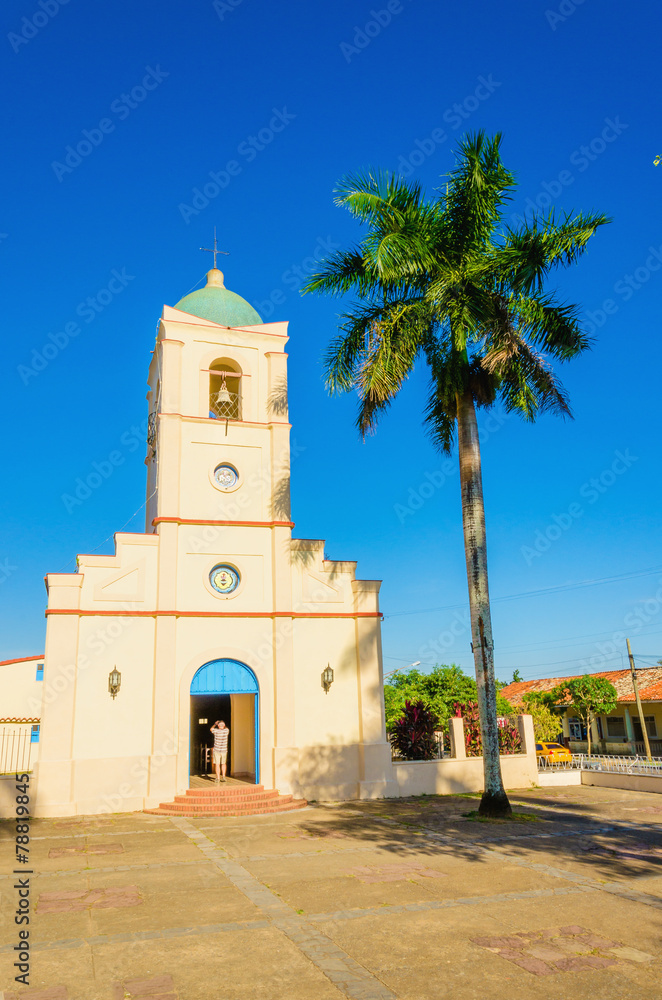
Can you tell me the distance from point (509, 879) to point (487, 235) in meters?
13.3

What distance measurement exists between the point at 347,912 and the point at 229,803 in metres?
9.45

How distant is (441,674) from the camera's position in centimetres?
4800

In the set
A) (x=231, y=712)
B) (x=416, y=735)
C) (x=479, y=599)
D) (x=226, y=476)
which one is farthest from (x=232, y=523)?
(x=416, y=735)

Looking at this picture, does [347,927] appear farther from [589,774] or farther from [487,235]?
[589,774]

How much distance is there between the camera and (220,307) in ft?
72.4

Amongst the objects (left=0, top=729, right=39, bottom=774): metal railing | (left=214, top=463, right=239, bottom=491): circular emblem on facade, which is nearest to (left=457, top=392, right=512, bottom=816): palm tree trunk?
(left=214, top=463, right=239, bottom=491): circular emblem on facade

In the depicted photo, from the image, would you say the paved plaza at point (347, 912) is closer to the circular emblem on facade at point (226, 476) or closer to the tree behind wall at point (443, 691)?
Answer: the circular emblem on facade at point (226, 476)

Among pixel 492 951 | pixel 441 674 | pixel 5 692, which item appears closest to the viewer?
pixel 492 951

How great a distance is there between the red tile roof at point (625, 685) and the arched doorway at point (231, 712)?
2858cm

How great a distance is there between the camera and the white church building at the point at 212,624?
17453 millimetres

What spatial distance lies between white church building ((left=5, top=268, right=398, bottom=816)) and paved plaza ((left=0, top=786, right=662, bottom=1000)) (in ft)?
10.3

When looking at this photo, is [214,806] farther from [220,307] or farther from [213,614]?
[220,307]

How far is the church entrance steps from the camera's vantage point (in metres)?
16.7

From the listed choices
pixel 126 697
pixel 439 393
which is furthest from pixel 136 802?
pixel 439 393
